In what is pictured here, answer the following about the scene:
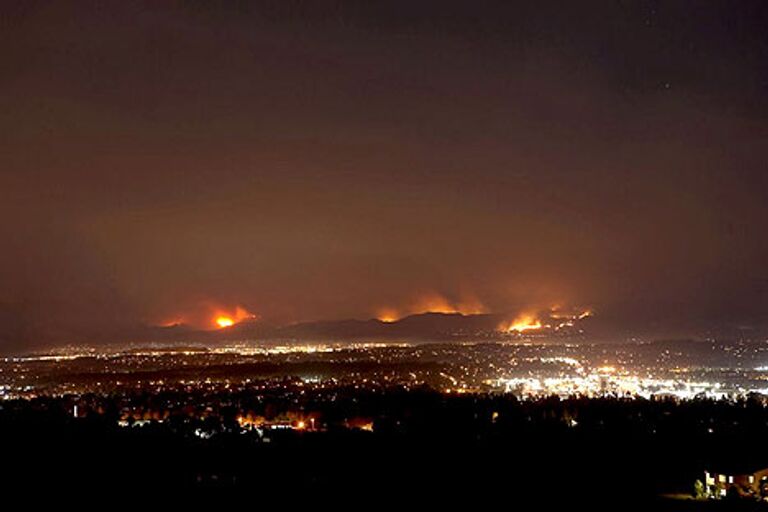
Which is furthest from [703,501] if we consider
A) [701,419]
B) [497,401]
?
[497,401]

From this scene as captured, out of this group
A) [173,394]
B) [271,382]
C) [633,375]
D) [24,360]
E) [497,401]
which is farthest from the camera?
[24,360]

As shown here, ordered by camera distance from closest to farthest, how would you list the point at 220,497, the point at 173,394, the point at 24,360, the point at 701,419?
1. the point at 220,497
2. the point at 701,419
3. the point at 173,394
4. the point at 24,360

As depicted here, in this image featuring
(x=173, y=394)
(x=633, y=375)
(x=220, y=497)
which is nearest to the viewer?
(x=220, y=497)

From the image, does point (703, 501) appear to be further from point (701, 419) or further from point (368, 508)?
point (701, 419)

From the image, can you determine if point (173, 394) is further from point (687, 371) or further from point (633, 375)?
point (687, 371)

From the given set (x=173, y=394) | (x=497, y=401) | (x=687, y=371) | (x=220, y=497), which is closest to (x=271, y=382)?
(x=173, y=394)

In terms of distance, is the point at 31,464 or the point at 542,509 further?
the point at 31,464
